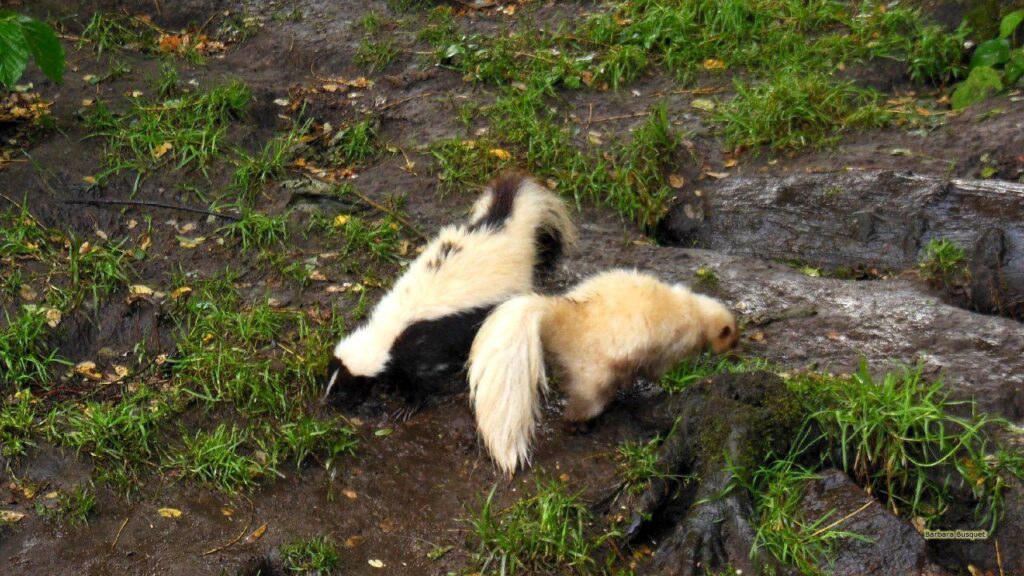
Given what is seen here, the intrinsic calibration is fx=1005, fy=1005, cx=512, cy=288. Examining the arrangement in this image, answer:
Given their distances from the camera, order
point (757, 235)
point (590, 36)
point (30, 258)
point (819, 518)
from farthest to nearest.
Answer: point (590, 36)
point (757, 235)
point (30, 258)
point (819, 518)

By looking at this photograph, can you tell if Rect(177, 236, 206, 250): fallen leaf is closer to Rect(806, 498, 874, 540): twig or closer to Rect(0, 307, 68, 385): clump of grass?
Rect(0, 307, 68, 385): clump of grass

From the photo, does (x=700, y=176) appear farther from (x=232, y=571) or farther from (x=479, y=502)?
(x=232, y=571)

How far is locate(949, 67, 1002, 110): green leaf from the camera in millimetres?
5848

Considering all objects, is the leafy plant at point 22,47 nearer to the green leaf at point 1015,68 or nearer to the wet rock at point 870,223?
the wet rock at point 870,223

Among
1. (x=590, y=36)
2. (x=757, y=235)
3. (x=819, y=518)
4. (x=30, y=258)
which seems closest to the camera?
(x=819, y=518)

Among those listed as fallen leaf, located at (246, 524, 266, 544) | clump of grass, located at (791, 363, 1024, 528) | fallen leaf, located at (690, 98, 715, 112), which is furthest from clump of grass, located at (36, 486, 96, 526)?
fallen leaf, located at (690, 98, 715, 112)

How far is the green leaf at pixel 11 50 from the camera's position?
4609mm

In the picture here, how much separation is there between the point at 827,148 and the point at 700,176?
74cm

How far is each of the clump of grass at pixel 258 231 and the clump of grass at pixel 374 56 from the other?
1.74 meters

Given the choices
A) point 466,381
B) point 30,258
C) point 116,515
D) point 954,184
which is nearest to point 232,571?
point 116,515

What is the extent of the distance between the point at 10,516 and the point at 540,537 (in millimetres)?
2034

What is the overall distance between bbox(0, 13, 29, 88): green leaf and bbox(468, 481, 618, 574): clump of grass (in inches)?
117

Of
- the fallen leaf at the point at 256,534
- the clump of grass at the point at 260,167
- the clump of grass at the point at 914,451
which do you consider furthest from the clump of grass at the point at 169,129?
the clump of grass at the point at 914,451

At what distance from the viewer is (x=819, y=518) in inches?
132
